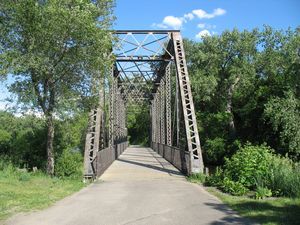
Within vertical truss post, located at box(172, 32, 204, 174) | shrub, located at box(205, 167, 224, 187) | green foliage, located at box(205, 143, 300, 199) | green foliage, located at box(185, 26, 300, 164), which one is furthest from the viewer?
green foliage, located at box(185, 26, 300, 164)

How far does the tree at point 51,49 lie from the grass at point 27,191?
2994mm

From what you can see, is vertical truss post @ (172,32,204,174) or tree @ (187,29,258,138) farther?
tree @ (187,29,258,138)

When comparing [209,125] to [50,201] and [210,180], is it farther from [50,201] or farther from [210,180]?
[50,201]

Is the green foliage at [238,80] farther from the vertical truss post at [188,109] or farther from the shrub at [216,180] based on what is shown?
the shrub at [216,180]

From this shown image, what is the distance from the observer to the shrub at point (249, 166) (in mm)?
11349

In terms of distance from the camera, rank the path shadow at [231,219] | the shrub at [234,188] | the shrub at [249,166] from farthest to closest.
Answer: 1. the shrub at [249,166]
2. the shrub at [234,188]
3. the path shadow at [231,219]

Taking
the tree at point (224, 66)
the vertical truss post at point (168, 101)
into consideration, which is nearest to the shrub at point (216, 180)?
the vertical truss post at point (168, 101)

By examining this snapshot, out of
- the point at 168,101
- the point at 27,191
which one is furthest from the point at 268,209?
the point at 168,101

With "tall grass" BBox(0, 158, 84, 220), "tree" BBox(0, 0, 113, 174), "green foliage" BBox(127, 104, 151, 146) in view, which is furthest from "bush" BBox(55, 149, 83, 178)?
"green foliage" BBox(127, 104, 151, 146)

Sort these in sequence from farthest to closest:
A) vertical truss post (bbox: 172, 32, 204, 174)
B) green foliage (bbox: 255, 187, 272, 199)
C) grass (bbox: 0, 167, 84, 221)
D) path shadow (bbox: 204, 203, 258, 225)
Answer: vertical truss post (bbox: 172, 32, 204, 174) → green foliage (bbox: 255, 187, 272, 199) → grass (bbox: 0, 167, 84, 221) → path shadow (bbox: 204, 203, 258, 225)

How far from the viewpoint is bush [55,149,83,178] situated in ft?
56.5

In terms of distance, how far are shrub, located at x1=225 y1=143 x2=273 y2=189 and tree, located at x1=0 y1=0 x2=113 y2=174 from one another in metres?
6.49

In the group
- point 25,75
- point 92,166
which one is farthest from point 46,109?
point 92,166

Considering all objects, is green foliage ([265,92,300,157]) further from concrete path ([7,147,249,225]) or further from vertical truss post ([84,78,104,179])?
concrete path ([7,147,249,225])
